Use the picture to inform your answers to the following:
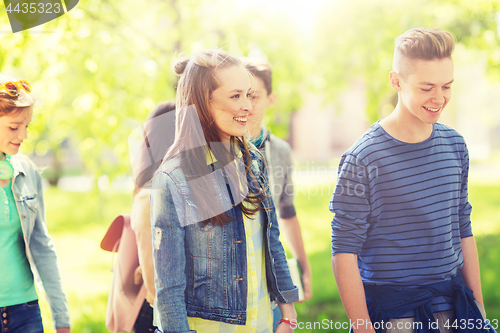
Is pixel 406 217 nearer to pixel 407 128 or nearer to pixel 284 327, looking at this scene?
pixel 407 128

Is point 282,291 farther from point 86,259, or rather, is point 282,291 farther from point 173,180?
point 86,259

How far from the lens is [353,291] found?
1883 mm

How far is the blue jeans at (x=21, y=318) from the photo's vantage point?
80.2 inches

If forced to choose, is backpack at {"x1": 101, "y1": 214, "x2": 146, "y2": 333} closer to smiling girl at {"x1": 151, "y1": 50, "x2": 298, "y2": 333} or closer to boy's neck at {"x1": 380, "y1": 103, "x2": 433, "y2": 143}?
smiling girl at {"x1": 151, "y1": 50, "x2": 298, "y2": 333}

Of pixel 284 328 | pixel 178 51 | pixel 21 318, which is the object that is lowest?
pixel 284 328

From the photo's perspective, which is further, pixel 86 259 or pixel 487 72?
pixel 86 259

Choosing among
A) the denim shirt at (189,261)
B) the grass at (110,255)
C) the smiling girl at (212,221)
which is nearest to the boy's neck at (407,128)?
the smiling girl at (212,221)

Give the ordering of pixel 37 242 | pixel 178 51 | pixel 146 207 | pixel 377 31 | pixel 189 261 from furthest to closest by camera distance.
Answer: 1. pixel 377 31
2. pixel 178 51
3. pixel 37 242
4. pixel 146 207
5. pixel 189 261

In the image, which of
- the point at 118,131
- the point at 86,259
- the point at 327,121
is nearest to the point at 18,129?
the point at 118,131

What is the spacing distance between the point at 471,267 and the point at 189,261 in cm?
141

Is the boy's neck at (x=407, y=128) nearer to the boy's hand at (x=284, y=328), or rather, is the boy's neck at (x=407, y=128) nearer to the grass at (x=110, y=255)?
the boy's hand at (x=284, y=328)

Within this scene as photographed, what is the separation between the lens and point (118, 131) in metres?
5.35

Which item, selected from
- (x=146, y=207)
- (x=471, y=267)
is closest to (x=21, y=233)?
(x=146, y=207)

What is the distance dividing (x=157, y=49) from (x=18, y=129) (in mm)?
3584
